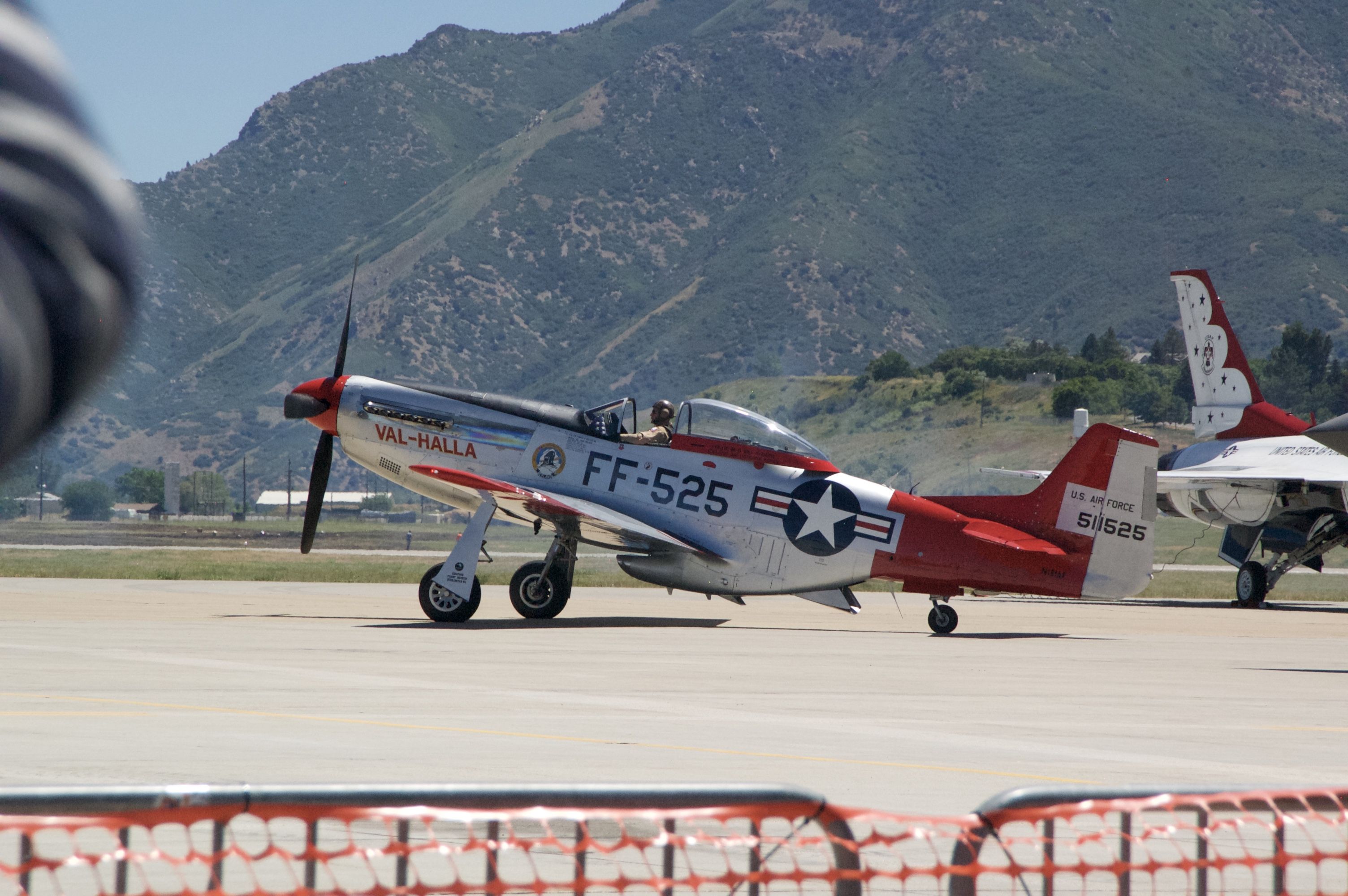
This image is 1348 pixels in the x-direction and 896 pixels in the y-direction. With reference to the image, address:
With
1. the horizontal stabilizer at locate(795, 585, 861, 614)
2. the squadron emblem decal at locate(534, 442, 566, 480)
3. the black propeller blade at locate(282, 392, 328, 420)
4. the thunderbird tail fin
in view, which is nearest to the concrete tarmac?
the horizontal stabilizer at locate(795, 585, 861, 614)

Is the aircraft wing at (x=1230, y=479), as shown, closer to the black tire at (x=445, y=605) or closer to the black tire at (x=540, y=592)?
the black tire at (x=540, y=592)

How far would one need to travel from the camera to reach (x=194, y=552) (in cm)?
4603

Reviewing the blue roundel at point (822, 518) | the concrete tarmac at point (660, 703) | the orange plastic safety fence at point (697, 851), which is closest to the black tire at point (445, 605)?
the concrete tarmac at point (660, 703)

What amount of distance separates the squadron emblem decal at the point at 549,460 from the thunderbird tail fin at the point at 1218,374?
18036 mm

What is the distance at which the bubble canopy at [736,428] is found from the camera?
1812 cm

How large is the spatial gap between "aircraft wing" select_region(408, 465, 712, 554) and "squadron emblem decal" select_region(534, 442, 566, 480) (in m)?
0.29

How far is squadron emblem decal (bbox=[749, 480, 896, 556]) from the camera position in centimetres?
1750

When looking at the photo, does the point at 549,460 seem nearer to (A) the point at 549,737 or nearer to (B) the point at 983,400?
(A) the point at 549,737

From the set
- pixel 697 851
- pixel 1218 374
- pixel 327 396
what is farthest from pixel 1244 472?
pixel 697 851

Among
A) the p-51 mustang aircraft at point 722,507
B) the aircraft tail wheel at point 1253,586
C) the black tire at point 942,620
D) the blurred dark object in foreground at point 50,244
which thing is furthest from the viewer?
the aircraft tail wheel at point 1253,586

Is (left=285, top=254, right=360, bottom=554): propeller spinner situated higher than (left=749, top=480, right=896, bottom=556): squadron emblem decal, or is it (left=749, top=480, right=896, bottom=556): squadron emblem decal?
(left=285, top=254, right=360, bottom=554): propeller spinner

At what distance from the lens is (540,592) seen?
18.9m

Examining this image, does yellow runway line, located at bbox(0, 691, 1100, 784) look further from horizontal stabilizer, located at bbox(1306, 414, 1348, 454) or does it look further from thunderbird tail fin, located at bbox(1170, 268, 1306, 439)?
thunderbird tail fin, located at bbox(1170, 268, 1306, 439)

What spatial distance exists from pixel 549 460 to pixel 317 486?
3.51 m
